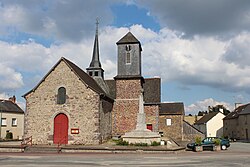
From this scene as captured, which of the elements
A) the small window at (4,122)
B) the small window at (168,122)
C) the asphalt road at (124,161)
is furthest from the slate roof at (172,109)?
the small window at (4,122)

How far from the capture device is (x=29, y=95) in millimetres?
27094

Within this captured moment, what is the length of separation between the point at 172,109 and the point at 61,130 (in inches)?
671

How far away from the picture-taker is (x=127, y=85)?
32.4 m

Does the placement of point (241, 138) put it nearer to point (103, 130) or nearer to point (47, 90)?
point (103, 130)

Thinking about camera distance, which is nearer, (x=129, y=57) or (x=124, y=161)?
(x=124, y=161)

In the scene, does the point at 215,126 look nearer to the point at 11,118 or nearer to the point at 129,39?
the point at 129,39

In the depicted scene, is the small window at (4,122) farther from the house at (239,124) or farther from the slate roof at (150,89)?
the house at (239,124)

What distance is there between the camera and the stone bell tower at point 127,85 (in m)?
31.7

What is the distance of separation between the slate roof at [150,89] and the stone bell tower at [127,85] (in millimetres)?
1614

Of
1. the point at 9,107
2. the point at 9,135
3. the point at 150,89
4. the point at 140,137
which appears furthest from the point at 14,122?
the point at 140,137

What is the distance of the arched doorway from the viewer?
25.9m

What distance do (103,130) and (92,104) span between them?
3277 mm

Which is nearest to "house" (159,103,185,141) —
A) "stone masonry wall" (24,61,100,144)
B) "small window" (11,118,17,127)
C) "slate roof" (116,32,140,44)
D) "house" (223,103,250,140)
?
"slate roof" (116,32,140,44)

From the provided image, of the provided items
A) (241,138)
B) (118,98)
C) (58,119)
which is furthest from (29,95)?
(241,138)
